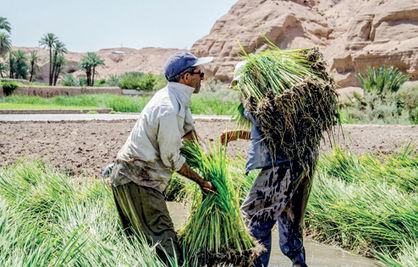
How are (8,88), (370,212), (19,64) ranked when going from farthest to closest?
(19,64)
(8,88)
(370,212)

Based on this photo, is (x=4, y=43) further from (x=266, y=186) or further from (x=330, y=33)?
(x=266, y=186)

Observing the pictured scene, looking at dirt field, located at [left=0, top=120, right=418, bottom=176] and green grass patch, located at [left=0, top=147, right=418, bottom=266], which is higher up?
green grass patch, located at [left=0, top=147, right=418, bottom=266]

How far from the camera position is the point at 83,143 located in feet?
25.1

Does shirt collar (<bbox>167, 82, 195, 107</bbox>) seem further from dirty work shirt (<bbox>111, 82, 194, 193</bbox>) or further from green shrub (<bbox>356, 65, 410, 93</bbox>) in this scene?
green shrub (<bbox>356, 65, 410, 93</bbox>)

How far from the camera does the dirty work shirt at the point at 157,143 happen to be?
7.48ft

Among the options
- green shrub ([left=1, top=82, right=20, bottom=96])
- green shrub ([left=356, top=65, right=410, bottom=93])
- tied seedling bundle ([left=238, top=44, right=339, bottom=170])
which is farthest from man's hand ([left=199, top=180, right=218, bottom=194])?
green shrub ([left=1, top=82, right=20, bottom=96])

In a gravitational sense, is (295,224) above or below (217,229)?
below

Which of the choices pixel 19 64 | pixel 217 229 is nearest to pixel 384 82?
pixel 217 229

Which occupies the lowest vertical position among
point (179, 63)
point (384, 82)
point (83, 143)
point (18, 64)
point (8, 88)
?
point (8, 88)

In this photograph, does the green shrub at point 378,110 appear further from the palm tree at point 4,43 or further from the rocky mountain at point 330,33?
the palm tree at point 4,43

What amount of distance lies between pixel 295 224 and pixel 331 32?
144ft

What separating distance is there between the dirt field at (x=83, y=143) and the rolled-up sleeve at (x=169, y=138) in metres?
3.31

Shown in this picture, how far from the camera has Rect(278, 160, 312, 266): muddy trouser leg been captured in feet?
9.71

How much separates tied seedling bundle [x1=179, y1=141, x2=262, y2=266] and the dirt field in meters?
3.11
